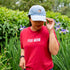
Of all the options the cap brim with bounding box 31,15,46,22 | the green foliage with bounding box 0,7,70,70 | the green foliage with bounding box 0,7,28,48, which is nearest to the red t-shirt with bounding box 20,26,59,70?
the cap brim with bounding box 31,15,46,22

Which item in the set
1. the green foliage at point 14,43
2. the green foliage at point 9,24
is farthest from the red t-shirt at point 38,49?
the green foliage at point 9,24

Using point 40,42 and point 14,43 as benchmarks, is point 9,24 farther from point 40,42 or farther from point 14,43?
point 40,42

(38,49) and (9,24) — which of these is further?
(9,24)

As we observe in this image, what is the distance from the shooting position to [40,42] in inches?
50.8

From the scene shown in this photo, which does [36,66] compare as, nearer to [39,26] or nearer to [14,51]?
[39,26]

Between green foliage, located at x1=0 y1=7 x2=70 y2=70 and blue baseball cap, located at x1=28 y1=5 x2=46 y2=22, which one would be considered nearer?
blue baseball cap, located at x1=28 y1=5 x2=46 y2=22

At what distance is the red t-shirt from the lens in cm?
129

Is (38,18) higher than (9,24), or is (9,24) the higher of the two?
(38,18)

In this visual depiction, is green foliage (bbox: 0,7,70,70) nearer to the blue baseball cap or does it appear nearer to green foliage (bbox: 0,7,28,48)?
green foliage (bbox: 0,7,28,48)

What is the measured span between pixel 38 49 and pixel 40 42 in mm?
64

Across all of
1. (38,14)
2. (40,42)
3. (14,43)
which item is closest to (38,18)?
(38,14)

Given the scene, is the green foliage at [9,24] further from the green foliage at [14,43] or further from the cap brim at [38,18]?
the cap brim at [38,18]

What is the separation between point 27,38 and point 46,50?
0.20 m

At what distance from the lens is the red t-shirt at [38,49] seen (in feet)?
4.23
